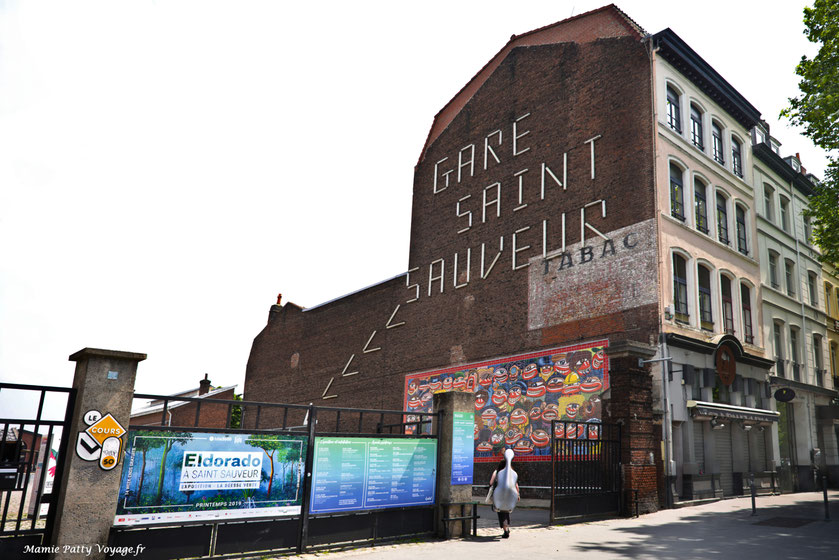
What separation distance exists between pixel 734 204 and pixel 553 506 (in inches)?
620

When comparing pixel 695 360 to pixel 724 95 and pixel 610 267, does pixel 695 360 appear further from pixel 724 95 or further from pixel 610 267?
pixel 724 95

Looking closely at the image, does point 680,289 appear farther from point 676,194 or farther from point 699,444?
point 699,444

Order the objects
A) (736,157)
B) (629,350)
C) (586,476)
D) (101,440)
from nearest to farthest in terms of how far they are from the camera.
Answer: (101,440)
(586,476)
(629,350)
(736,157)

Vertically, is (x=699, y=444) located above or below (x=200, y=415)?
below

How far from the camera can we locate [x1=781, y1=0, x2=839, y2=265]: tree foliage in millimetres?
18078

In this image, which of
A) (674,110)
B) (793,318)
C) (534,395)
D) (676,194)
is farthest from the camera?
(793,318)

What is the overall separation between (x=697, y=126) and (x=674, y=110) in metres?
1.73

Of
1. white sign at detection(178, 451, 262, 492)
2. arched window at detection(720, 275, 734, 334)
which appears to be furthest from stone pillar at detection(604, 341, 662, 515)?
white sign at detection(178, 451, 262, 492)

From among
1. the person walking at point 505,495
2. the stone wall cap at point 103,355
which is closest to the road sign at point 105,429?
the stone wall cap at point 103,355

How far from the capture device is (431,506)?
11586 mm

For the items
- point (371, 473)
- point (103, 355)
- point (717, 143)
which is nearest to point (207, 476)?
point (103, 355)

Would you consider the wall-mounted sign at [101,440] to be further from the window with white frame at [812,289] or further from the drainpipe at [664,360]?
the window with white frame at [812,289]

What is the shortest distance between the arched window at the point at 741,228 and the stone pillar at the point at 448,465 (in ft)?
55.9

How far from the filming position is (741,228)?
24672 millimetres
